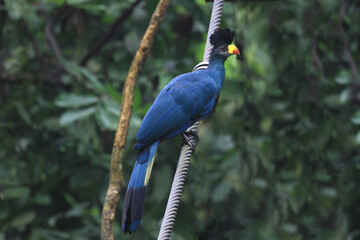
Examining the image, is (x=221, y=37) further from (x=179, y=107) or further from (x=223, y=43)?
(x=179, y=107)

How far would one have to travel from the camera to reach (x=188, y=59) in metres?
4.13

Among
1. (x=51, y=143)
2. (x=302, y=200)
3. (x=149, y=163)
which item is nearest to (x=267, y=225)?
(x=302, y=200)

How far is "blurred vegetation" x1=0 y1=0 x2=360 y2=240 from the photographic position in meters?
3.52

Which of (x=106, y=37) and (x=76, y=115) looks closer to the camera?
(x=76, y=115)

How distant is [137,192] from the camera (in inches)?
77.3

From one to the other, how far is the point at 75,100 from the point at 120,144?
2.90ft

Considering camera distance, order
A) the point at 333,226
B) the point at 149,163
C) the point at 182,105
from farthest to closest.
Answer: the point at 333,226
the point at 182,105
the point at 149,163

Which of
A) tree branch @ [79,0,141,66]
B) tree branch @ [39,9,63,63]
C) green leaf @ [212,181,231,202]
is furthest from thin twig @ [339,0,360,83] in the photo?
tree branch @ [39,9,63,63]

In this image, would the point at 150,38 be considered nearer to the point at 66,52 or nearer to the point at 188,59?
the point at 188,59

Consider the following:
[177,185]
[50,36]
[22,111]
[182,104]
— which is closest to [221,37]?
[182,104]

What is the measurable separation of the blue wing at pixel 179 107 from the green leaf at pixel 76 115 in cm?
87

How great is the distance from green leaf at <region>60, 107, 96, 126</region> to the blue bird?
0.87 metres

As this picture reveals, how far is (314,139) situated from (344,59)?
2.28 feet

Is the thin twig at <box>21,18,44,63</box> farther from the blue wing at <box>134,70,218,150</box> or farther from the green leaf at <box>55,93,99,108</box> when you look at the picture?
the blue wing at <box>134,70,218,150</box>
